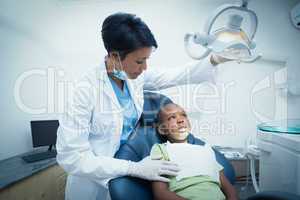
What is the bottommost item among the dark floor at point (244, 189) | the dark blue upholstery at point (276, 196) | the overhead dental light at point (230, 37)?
the dark floor at point (244, 189)

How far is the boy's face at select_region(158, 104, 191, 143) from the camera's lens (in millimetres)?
1056

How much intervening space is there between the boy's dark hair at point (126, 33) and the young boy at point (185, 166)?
40cm

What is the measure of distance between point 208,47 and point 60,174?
1353 millimetres

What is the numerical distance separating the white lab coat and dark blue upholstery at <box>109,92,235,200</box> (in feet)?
0.17

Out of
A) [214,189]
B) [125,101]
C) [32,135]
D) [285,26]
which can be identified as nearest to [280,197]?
[214,189]

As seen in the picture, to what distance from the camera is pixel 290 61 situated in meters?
1.31

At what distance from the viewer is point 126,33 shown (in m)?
0.85

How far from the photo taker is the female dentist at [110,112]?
0.85m

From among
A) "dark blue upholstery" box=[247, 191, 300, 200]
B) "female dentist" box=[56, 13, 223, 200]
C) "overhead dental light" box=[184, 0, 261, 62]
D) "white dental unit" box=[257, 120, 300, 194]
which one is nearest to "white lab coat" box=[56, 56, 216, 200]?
"female dentist" box=[56, 13, 223, 200]

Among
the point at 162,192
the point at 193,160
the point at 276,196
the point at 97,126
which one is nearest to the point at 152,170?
the point at 162,192

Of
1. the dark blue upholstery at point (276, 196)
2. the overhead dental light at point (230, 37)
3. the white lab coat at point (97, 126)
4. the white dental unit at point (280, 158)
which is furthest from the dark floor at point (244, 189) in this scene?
the overhead dental light at point (230, 37)

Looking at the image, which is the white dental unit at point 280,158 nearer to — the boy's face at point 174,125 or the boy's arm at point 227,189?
the boy's arm at point 227,189

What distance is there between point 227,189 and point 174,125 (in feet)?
1.24

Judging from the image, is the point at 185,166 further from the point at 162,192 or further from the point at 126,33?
the point at 126,33
